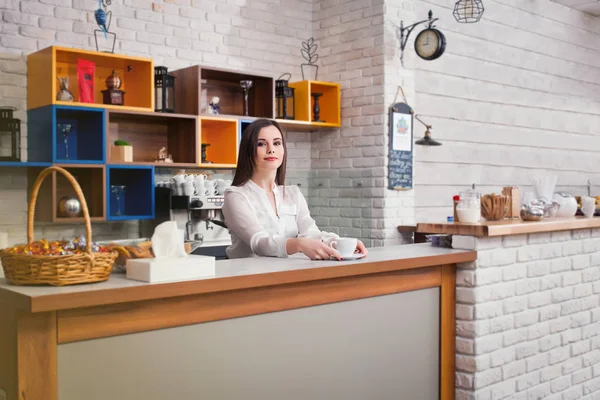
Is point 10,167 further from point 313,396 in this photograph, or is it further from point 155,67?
point 313,396

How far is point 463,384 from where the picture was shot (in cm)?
298

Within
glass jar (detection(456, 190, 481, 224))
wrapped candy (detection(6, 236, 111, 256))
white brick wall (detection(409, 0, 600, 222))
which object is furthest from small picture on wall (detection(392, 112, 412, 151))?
wrapped candy (detection(6, 236, 111, 256))

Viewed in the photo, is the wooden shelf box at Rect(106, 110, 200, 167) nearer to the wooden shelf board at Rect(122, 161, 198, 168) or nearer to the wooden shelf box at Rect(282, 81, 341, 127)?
the wooden shelf board at Rect(122, 161, 198, 168)

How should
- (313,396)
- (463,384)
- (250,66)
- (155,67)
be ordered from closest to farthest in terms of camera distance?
(313,396) < (463,384) < (155,67) < (250,66)

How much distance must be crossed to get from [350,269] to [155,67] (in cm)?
295

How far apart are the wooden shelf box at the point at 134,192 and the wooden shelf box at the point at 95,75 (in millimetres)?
464

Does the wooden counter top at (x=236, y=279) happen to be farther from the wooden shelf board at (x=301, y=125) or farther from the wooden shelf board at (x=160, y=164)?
the wooden shelf board at (x=301, y=125)

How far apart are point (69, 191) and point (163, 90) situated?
0.98 metres

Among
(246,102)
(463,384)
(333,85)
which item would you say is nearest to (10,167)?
(246,102)

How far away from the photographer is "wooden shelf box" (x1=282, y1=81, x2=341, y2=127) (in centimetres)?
567

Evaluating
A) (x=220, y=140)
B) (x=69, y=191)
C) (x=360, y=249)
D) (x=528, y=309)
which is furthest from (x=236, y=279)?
(x=220, y=140)

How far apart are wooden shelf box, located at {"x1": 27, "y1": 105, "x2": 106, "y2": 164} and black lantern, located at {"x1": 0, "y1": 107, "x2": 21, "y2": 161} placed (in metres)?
0.14

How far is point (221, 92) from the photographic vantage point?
5520mm

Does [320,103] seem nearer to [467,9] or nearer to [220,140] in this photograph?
[220,140]
